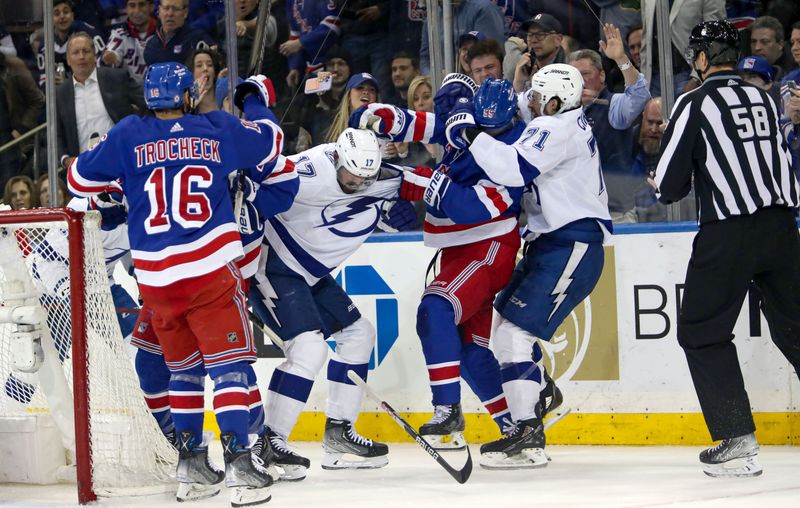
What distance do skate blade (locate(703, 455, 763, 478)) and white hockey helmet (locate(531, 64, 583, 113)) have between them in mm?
1338

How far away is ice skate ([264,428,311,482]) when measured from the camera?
4.08 meters

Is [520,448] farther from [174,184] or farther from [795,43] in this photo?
[795,43]

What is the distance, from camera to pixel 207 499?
12.4 ft

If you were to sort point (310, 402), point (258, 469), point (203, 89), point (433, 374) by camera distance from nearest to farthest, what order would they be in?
point (258, 469) < point (433, 374) < point (310, 402) < point (203, 89)

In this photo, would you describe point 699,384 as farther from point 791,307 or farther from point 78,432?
point 78,432

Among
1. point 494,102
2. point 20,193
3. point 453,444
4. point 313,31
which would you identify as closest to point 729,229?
point 494,102

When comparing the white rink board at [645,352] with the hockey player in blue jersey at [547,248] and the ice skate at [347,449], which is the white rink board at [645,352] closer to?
the hockey player in blue jersey at [547,248]

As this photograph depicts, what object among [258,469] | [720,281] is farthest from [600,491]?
[258,469]

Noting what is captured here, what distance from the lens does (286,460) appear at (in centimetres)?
409

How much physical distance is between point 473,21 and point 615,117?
0.77 meters

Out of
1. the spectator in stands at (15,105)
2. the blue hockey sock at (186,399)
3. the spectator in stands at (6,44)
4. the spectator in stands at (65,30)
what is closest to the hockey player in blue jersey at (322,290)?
the blue hockey sock at (186,399)

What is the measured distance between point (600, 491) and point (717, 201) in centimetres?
97

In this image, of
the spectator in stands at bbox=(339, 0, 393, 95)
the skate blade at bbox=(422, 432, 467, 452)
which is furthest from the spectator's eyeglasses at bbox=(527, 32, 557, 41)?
the skate blade at bbox=(422, 432, 467, 452)

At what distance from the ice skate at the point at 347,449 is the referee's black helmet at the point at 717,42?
1786mm
